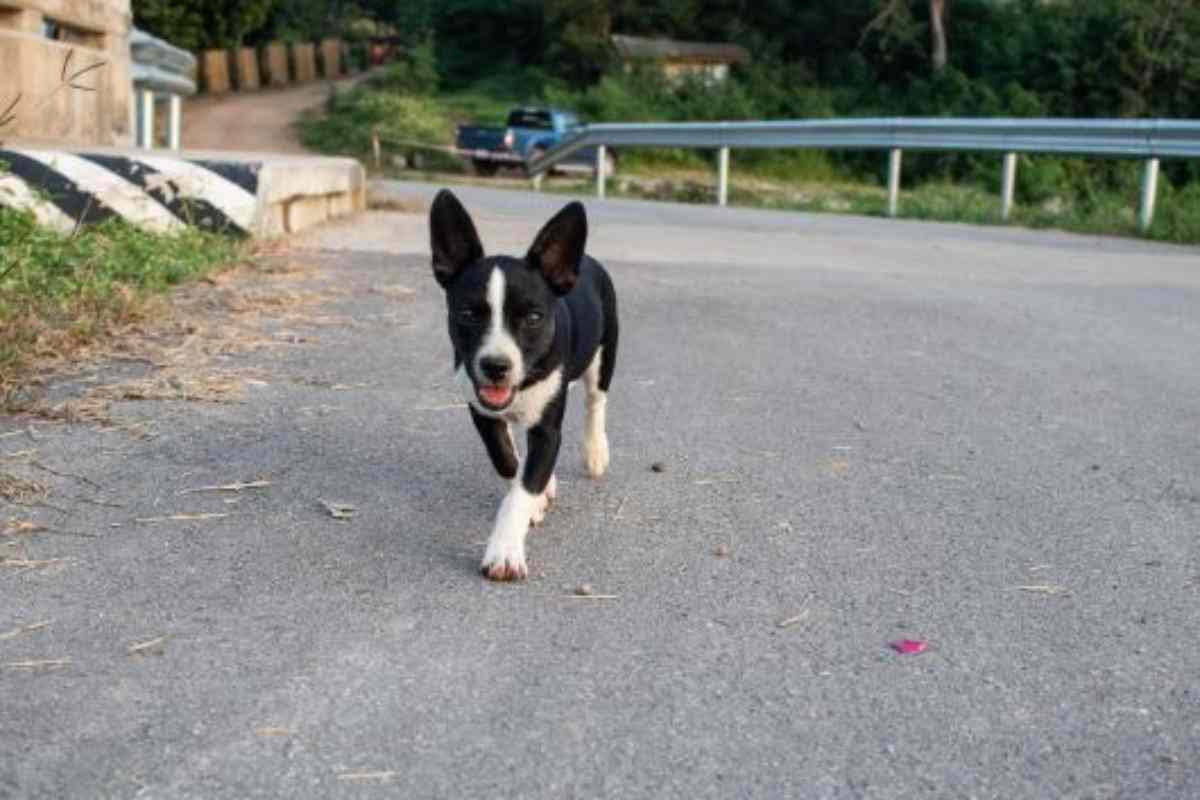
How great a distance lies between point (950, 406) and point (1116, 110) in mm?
36824

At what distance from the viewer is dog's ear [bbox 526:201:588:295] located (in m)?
4.50

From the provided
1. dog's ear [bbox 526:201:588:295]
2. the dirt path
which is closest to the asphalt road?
dog's ear [bbox 526:201:588:295]

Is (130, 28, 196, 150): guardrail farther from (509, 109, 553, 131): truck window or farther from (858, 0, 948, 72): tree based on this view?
(858, 0, 948, 72): tree

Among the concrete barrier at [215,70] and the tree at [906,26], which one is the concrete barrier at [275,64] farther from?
the tree at [906,26]

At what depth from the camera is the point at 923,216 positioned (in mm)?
16859

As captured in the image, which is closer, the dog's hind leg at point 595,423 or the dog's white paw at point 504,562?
the dog's white paw at point 504,562

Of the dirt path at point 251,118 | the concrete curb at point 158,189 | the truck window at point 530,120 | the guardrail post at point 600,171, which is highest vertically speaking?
the concrete curb at point 158,189

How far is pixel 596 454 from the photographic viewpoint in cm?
508

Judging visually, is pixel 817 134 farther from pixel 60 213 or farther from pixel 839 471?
pixel 839 471

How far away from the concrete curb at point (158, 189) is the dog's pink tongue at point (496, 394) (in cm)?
406

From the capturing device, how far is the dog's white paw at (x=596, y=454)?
507 centimetres

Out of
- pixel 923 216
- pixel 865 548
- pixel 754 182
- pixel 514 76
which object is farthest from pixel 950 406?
→ pixel 514 76

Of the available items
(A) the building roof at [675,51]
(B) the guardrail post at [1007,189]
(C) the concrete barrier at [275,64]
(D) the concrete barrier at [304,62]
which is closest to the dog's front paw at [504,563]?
(B) the guardrail post at [1007,189]

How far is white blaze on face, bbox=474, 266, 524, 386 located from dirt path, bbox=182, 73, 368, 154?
37.0 m
